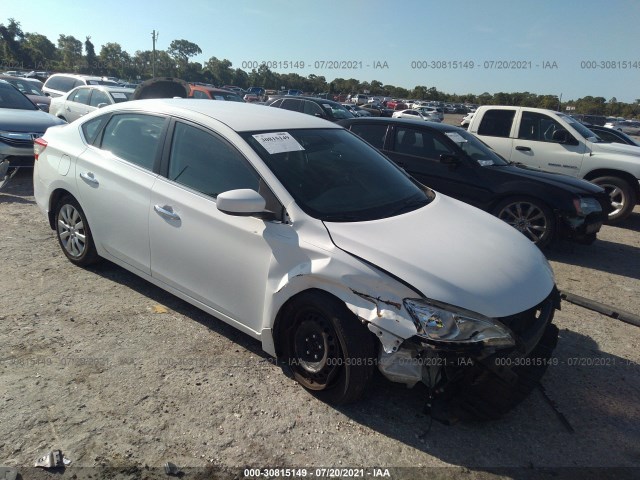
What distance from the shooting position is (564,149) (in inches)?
333

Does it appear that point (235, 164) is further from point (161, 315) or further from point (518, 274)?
point (518, 274)

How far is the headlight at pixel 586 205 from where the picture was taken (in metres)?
5.92

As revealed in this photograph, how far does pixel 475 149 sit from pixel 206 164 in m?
4.59

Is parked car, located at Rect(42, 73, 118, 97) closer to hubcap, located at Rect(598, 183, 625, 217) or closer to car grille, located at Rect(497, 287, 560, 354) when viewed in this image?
hubcap, located at Rect(598, 183, 625, 217)

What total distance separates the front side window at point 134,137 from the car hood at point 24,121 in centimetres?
507

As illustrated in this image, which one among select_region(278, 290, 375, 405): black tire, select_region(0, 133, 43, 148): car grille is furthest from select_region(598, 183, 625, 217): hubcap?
select_region(0, 133, 43, 148): car grille

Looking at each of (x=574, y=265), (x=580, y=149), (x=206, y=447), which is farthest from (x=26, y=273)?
(x=580, y=149)

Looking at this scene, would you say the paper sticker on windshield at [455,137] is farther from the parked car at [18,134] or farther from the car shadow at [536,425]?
the parked car at [18,134]

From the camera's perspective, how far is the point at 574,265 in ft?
19.5

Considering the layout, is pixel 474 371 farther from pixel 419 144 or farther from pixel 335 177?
pixel 419 144

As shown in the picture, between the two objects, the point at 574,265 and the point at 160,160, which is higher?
the point at 160,160

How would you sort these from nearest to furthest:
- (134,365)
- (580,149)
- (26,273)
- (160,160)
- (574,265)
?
(134,365) → (160,160) → (26,273) → (574,265) → (580,149)

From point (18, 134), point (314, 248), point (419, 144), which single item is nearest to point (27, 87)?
point (18, 134)

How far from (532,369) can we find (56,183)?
167 inches
